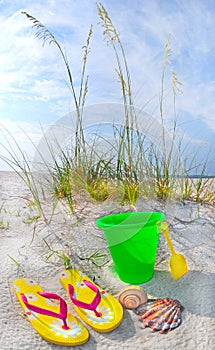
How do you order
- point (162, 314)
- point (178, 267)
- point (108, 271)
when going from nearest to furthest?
point (162, 314) → point (178, 267) → point (108, 271)

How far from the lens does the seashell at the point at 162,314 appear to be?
1591 mm

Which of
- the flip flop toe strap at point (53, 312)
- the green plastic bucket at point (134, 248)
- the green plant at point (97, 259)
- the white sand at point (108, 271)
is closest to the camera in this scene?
the white sand at point (108, 271)

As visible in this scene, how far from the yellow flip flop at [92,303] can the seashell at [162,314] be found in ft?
0.40

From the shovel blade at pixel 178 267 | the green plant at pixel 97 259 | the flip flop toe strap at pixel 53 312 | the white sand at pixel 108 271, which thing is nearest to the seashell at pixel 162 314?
the white sand at pixel 108 271

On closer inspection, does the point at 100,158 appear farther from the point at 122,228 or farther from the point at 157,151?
the point at 122,228

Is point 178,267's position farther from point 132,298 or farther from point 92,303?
point 92,303

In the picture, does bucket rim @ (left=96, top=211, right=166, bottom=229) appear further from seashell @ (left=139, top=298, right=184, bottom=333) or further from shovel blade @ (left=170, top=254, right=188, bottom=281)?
seashell @ (left=139, top=298, right=184, bottom=333)

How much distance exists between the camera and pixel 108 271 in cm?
207

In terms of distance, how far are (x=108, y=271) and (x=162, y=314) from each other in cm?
50

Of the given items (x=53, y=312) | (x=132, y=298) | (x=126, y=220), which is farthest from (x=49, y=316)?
(x=126, y=220)

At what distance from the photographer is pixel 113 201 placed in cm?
275

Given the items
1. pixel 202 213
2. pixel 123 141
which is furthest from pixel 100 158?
pixel 202 213

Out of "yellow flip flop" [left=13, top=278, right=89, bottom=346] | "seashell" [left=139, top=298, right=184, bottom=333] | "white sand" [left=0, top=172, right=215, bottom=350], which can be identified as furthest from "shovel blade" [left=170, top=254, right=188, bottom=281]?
"yellow flip flop" [left=13, top=278, right=89, bottom=346]

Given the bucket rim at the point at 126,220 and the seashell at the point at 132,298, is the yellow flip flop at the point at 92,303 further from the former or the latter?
the bucket rim at the point at 126,220
